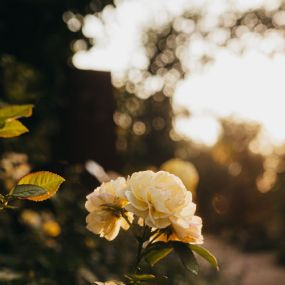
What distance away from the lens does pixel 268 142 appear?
920 inches

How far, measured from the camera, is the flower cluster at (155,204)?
3.31 ft

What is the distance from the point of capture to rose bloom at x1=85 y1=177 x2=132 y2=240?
3.56 feet

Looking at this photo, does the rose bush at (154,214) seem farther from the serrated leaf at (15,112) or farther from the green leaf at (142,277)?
the serrated leaf at (15,112)

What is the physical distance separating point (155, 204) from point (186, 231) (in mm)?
100

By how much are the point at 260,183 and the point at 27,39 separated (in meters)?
19.0

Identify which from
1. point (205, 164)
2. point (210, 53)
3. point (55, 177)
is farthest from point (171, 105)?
point (205, 164)

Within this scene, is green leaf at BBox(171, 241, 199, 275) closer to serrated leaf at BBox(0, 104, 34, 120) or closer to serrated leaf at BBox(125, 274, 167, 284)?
serrated leaf at BBox(125, 274, 167, 284)

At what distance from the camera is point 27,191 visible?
957 mm

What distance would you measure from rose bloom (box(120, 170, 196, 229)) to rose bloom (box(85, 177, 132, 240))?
6cm

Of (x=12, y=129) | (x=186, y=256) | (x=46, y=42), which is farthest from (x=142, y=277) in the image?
(x=46, y=42)

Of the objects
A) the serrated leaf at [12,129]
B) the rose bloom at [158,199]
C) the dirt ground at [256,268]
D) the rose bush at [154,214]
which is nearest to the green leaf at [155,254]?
the rose bush at [154,214]

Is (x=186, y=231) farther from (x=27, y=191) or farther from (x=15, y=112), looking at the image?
(x=15, y=112)

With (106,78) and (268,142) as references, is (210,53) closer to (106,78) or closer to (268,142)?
(106,78)

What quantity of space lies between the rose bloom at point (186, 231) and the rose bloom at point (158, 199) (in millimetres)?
18
